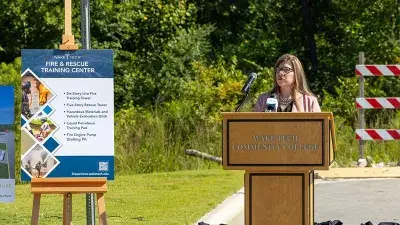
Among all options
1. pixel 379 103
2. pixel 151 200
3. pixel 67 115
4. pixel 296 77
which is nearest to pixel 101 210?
pixel 67 115

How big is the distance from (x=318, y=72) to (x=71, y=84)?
2112 cm

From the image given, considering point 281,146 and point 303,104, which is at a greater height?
point 303,104

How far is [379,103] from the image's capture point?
18.1 m

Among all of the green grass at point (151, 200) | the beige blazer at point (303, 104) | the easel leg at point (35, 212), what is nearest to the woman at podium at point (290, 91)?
the beige blazer at point (303, 104)

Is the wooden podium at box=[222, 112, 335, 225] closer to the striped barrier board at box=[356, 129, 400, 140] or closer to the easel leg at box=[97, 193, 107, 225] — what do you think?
the easel leg at box=[97, 193, 107, 225]

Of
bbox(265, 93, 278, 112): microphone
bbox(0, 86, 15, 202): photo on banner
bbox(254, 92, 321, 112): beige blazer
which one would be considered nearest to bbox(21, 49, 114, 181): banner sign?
bbox(0, 86, 15, 202): photo on banner

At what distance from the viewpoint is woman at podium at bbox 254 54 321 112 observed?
30.3ft

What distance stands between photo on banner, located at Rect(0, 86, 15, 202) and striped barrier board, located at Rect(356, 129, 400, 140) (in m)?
9.24

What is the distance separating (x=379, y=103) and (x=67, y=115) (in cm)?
928

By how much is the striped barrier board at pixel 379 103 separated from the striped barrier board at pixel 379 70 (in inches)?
16.0

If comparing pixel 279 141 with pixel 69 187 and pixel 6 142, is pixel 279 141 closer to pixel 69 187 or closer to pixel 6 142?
pixel 69 187

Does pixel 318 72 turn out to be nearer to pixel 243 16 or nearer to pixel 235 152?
pixel 243 16

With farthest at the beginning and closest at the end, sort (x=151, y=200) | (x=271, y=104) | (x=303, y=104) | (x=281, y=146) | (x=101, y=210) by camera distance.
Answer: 1. (x=151, y=200)
2. (x=101, y=210)
3. (x=303, y=104)
4. (x=271, y=104)
5. (x=281, y=146)

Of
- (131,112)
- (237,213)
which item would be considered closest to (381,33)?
(131,112)
